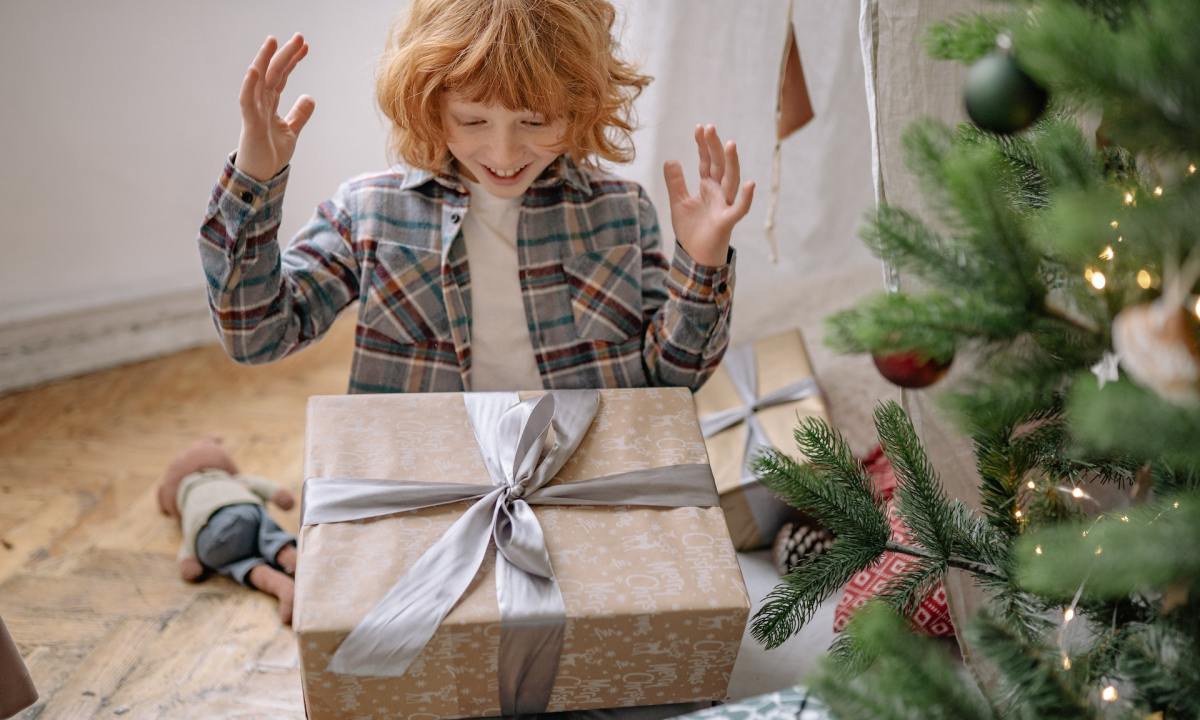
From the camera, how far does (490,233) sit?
3.78 feet

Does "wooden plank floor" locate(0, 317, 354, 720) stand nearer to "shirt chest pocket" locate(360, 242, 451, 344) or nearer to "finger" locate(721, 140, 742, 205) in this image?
"shirt chest pocket" locate(360, 242, 451, 344)

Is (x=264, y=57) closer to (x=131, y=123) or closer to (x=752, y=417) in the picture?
(x=752, y=417)

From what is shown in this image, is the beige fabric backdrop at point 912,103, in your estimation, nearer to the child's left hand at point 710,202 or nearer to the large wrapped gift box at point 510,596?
the child's left hand at point 710,202

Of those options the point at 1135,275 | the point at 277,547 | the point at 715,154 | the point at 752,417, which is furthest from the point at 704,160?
the point at 277,547

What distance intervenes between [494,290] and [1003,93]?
705 millimetres

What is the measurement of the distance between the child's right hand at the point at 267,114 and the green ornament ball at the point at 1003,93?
629mm

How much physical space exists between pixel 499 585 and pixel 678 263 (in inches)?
16.7

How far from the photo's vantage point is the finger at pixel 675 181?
107cm

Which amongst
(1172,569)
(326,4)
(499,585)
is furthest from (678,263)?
(326,4)

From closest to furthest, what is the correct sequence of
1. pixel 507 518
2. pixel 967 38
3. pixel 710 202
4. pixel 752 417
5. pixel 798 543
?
pixel 967 38, pixel 507 518, pixel 710 202, pixel 798 543, pixel 752 417

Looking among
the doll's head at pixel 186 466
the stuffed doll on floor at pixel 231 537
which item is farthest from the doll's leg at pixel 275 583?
the doll's head at pixel 186 466

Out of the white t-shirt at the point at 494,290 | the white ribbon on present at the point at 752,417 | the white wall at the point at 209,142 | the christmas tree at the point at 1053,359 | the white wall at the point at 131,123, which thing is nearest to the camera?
the christmas tree at the point at 1053,359

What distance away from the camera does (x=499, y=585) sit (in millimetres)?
794

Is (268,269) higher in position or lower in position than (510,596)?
higher
